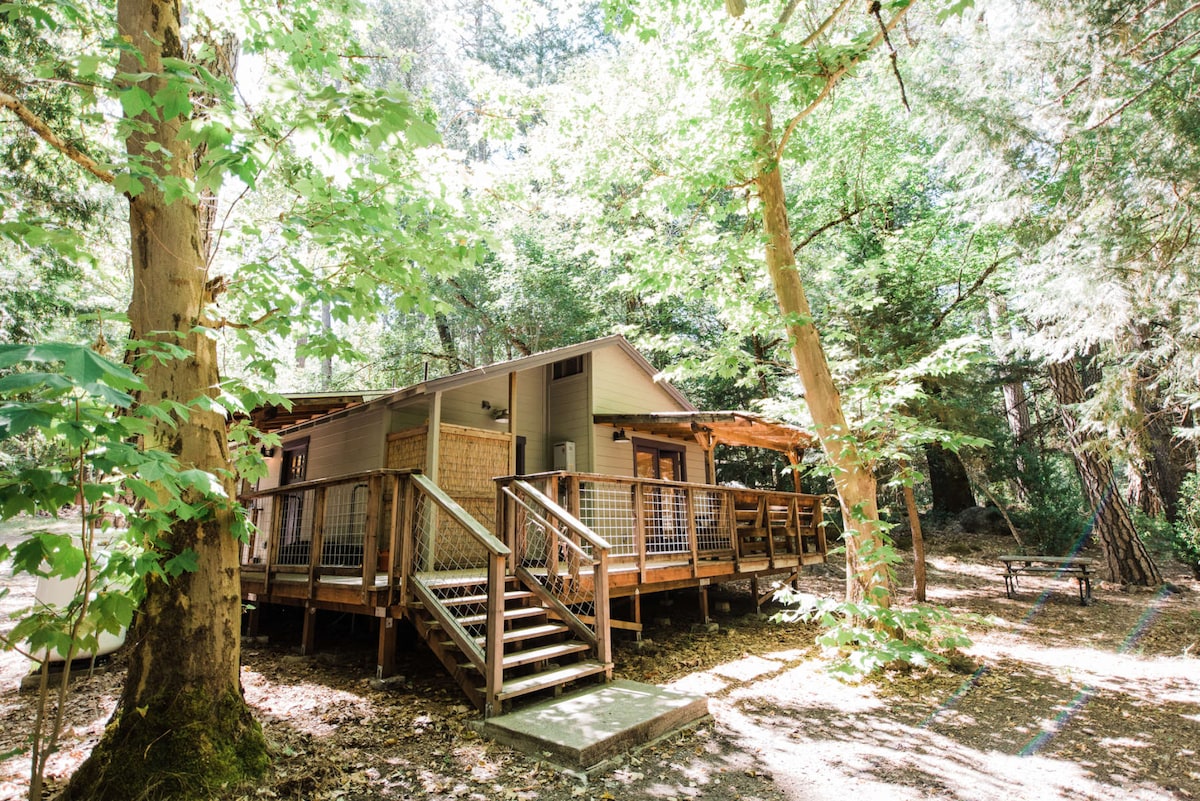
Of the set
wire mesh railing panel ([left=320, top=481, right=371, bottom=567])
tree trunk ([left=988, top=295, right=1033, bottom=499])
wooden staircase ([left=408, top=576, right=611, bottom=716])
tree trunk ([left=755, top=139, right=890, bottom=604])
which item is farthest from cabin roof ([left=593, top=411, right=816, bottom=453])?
tree trunk ([left=988, top=295, right=1033, bottom=499])

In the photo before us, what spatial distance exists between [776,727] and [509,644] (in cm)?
260

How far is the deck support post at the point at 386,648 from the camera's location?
6004 millimetres

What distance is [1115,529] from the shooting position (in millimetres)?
12414

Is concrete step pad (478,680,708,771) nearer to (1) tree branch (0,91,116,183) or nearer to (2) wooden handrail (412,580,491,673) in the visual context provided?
(2) wooden handrail (412,580,491,673)

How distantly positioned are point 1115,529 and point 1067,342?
7055 millimetres

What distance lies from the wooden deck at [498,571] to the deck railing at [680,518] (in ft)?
0.12

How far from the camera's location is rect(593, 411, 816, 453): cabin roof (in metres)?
10.6

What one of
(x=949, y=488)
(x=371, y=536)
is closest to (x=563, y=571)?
(x=371, y=536)

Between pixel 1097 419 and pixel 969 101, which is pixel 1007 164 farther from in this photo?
pixel 1097 419

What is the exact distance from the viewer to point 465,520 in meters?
5.43

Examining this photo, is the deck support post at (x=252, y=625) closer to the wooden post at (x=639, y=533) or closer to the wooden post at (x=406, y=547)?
the wooden post at (x=406, y=547)

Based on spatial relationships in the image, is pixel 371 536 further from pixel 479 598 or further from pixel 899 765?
pixel 899 765

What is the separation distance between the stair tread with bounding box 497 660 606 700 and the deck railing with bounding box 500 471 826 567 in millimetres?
1701

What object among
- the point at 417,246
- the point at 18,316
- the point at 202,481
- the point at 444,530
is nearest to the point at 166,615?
the point at 202,481
